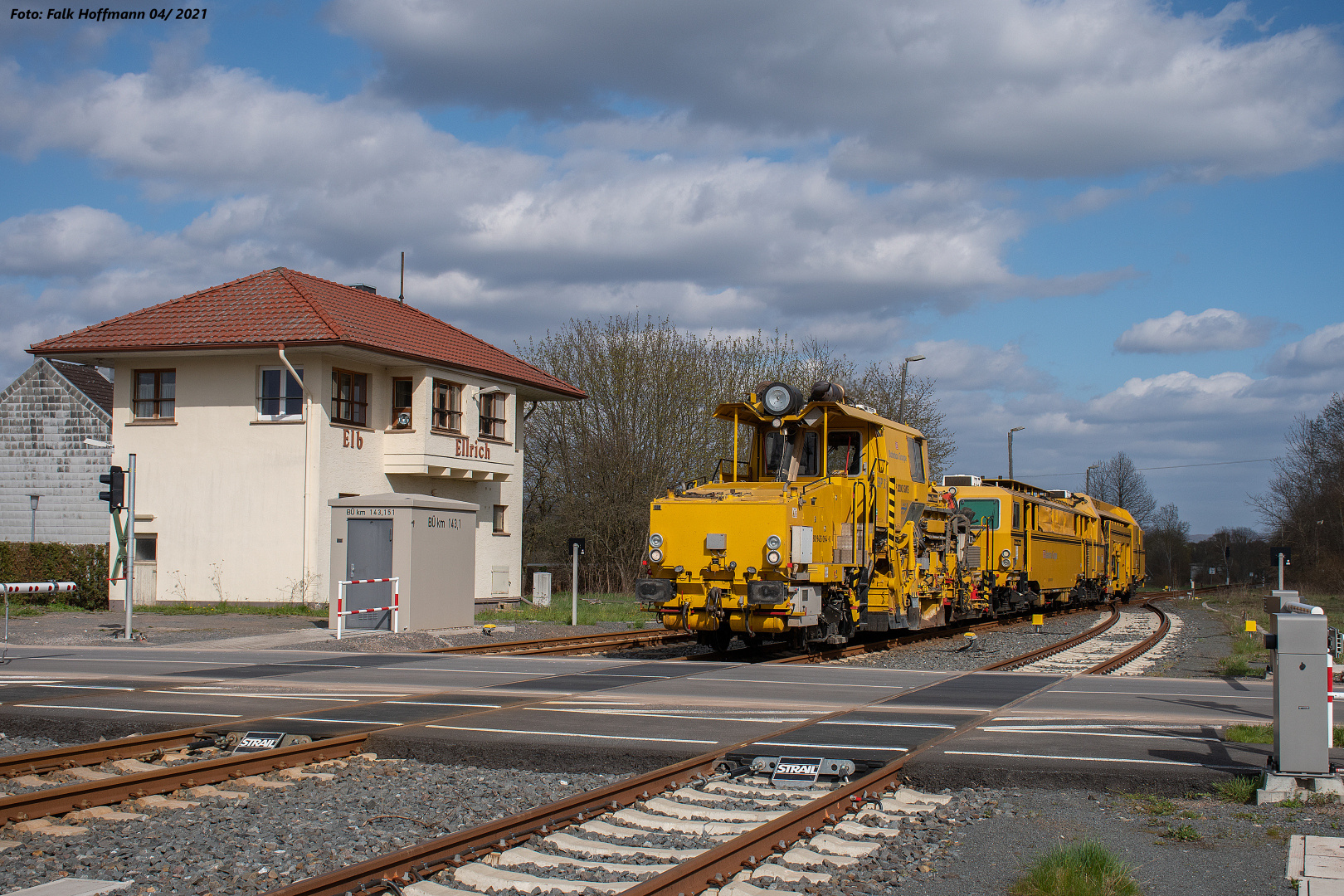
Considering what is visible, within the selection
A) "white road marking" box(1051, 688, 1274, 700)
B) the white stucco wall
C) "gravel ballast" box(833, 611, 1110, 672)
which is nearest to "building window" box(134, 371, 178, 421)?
the white stucco wall

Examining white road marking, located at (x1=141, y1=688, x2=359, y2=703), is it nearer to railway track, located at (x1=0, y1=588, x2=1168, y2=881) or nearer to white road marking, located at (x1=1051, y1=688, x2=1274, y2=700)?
railway track, located at (x1=0, y1=588, x2=1168, y2=881)

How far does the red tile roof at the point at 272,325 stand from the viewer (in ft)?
89.6

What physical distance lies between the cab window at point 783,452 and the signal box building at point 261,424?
12.6 m

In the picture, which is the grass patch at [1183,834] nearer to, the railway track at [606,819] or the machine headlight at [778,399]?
the railway track at [606,819]

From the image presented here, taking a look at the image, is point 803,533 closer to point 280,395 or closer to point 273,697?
point 273,697

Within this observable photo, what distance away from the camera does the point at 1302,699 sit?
694 centimetres

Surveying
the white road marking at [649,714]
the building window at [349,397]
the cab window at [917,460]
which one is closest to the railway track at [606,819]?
the white road marking at [649,714]

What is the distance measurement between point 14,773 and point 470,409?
24.1m

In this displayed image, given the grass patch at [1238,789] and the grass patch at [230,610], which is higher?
the grass patch at [1238,789]

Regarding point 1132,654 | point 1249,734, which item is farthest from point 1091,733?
point 1132,654

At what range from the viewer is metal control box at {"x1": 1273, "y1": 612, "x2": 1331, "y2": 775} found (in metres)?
6.93

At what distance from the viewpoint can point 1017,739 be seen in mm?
8758

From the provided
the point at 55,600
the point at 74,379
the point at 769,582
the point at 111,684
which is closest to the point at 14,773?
the point at 111,684

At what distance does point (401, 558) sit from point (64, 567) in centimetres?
1264
